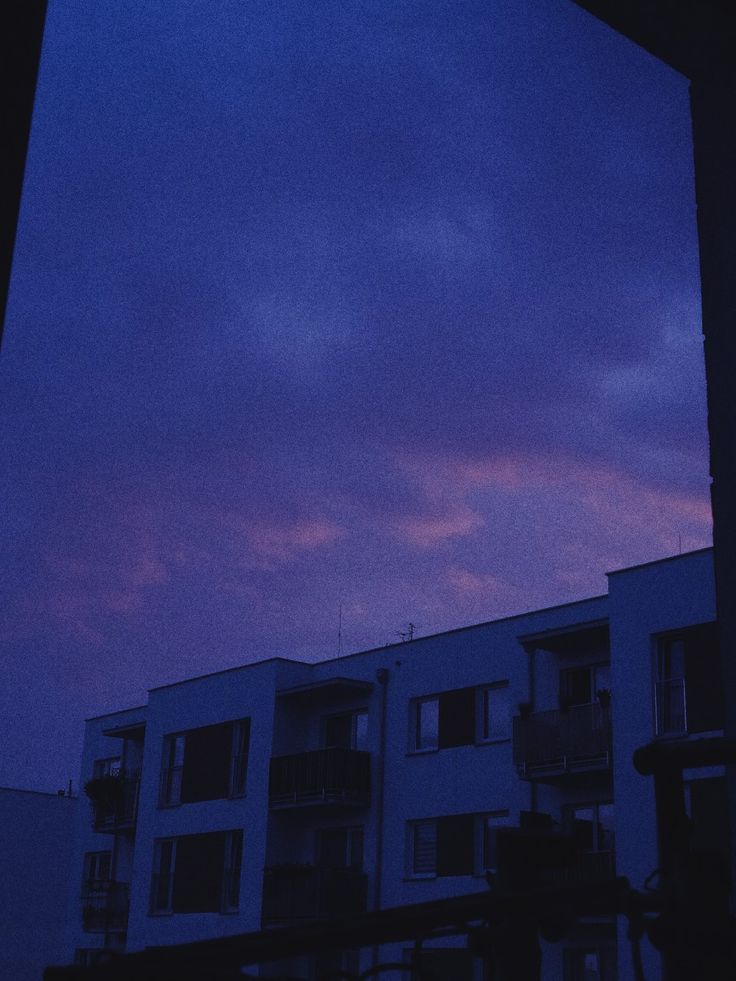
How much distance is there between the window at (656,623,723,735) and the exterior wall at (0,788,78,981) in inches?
925

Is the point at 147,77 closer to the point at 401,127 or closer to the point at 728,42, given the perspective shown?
the point at 401,127

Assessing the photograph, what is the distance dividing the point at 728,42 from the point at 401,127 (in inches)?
245

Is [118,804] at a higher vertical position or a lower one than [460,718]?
lower

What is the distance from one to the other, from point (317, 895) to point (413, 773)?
278 centimetres

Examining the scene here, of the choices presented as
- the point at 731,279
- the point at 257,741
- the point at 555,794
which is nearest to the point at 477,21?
the point at 731,279

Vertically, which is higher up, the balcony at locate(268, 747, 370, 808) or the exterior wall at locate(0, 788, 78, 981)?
the balcony at locate(268, 747, 370, 808)

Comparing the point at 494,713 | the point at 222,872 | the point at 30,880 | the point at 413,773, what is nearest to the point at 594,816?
the point at 494,713

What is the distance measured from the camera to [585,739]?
60.4ft

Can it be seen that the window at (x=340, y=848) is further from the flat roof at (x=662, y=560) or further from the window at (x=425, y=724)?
the flat roof at (x=662, y=560)

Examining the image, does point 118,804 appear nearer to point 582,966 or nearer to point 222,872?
point 222,872

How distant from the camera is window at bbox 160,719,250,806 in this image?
25172 millimetres

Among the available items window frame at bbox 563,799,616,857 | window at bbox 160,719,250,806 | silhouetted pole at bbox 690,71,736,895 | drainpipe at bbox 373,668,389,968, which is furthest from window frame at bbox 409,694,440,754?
silhouetted pole at bbox 690,71,736,895

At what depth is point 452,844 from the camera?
20734mm

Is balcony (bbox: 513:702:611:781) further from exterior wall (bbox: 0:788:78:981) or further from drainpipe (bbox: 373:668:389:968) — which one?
exterior wall (bbox: 0:788:78:981)
